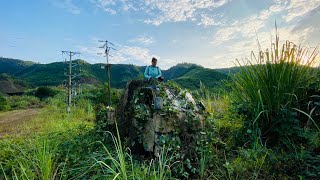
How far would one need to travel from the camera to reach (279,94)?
3.96 m

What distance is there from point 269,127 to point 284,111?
0.39m

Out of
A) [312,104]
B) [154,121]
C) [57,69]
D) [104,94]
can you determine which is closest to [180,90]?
[154,121]

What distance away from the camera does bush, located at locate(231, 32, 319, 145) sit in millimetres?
3886

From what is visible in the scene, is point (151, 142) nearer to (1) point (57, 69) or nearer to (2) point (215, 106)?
(2) point (215, 106)

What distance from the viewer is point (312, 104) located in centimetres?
409

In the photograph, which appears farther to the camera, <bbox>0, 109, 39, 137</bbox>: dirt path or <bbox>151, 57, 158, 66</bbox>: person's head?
<bbox>0, 109, 39, 137</bbox>: dirt path

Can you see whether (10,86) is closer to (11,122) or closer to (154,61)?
(11,122)

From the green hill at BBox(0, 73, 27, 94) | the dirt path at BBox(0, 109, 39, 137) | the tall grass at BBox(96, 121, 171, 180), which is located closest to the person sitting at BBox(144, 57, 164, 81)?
the tall grass at BBox(96, 121, 171, 180)

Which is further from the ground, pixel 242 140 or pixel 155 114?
pixel 155 114

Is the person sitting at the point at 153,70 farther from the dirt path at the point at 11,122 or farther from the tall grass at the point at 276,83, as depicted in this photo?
the dirt path at the point at 11,122

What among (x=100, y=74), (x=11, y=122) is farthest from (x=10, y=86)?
(x=11, y=122)

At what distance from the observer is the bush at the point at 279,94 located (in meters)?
3.89

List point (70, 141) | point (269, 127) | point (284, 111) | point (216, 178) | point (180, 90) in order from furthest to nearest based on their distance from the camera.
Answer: point (70, 141), point (180, 90), point (269, 127), point (284, 111), point (216, 178)

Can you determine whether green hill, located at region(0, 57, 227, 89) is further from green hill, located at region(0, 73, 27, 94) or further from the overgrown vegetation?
the overgrown vegetation
